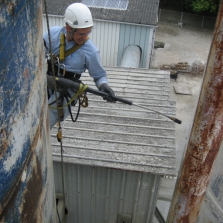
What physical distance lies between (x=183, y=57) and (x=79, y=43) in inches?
570

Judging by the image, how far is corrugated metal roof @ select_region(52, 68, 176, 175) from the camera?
5.34 m

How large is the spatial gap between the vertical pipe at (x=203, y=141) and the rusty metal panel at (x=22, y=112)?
153 cm

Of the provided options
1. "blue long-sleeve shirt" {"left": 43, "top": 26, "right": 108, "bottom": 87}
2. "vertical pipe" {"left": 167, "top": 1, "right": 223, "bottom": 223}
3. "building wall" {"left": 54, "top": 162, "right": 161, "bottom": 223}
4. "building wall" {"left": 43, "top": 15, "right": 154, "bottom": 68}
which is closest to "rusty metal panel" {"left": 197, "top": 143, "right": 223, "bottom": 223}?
"building wall" {"left": 54, "top": 162, "right": 161, "bottom": 223}

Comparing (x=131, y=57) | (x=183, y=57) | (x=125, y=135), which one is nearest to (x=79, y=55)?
(x=125, y=135)

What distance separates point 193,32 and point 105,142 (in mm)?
19442

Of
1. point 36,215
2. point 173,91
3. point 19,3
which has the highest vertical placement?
point 19,3

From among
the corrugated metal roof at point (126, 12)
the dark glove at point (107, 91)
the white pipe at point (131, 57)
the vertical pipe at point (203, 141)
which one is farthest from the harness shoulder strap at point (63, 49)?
the corrugated metal roof at point (126, 12)

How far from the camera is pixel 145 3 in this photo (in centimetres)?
1341

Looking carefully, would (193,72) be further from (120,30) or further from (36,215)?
(36,215)

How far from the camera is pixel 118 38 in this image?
39.7 feet

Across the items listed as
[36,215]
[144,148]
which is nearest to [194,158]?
[36,215]

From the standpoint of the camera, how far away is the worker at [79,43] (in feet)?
16.0

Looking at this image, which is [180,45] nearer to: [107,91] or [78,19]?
[107,91]

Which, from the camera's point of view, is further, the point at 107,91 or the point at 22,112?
the point at 107,91
